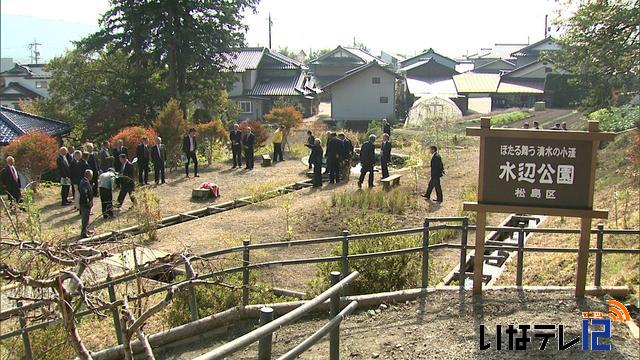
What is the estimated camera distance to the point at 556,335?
552 cm

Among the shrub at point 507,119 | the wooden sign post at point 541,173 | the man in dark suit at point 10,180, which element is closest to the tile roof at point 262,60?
the shrub at point 507,119

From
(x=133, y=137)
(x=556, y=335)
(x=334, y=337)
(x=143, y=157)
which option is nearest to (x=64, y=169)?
(x=143, y=157)

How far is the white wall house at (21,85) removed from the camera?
152ft

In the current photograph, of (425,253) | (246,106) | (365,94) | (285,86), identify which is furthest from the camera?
(285,86)

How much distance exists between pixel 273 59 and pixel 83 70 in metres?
21.8

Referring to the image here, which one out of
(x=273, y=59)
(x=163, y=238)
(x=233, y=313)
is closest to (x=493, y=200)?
(x=233, y=313)

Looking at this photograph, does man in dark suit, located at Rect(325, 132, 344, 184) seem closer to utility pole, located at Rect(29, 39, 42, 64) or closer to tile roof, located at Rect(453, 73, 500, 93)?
tile roof, located at Rect(453, 73, 500, 93)

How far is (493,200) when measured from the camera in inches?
251

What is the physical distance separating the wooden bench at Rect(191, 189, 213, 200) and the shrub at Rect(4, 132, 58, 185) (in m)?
4.06

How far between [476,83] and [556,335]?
1736 inches

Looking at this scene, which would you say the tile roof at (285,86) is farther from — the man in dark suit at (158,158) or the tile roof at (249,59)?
the man in dark suit at (158,158)

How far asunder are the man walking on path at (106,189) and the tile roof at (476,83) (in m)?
37.4

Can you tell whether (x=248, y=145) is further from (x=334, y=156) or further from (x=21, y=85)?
(x=21, y=85)

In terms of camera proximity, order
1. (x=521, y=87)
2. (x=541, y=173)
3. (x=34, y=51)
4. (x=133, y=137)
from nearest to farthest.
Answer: (x=541, y=173), (x=133, y=137), (x=521, y=87), (x=34, y=51)
